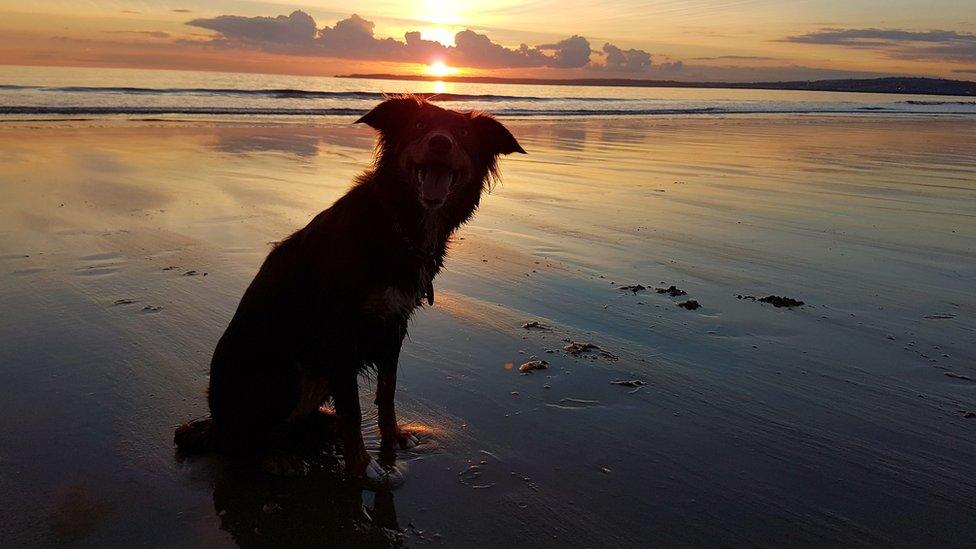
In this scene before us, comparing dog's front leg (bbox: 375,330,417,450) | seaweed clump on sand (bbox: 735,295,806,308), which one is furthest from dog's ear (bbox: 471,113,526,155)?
seaweed clump on sand (bbox: 735,295,806,308)

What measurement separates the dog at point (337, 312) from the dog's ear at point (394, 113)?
216mm

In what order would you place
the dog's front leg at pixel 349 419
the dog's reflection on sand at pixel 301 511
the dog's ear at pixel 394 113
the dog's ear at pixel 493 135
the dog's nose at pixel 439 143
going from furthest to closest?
the dog's ear at pixel 493 135 < the dog's ear at pixel 394 113 < the dog's nose at pixel 439 143 < the dog's front leg at pixel 349 419 < the dog's reflection on sand at pixel 301 511

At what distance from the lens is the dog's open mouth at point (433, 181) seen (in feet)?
10.8

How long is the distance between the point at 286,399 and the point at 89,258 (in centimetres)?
378

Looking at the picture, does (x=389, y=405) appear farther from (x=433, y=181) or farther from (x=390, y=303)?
(x=433, y=181)

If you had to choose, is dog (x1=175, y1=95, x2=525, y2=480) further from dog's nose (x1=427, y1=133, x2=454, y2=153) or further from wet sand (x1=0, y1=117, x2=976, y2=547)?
wet sand (x1=0, y1=117, x2=976, y2=547)

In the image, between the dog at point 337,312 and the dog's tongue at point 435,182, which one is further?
the dog's tongue at point 435,182

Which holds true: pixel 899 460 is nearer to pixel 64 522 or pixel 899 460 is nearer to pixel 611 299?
pixel 611 299

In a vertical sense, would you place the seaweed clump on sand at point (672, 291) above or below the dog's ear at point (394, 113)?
below

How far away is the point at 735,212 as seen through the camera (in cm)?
862

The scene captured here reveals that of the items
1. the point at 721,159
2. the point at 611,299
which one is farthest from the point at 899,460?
the point at 721,159

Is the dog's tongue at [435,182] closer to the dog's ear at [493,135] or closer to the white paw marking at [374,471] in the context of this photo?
the dog's ear at [493,135]

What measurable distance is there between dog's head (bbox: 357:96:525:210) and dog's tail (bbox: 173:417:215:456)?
1476mm

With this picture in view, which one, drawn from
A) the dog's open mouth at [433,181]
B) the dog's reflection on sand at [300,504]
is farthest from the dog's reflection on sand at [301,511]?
the dog's open mouth at [433,181]
